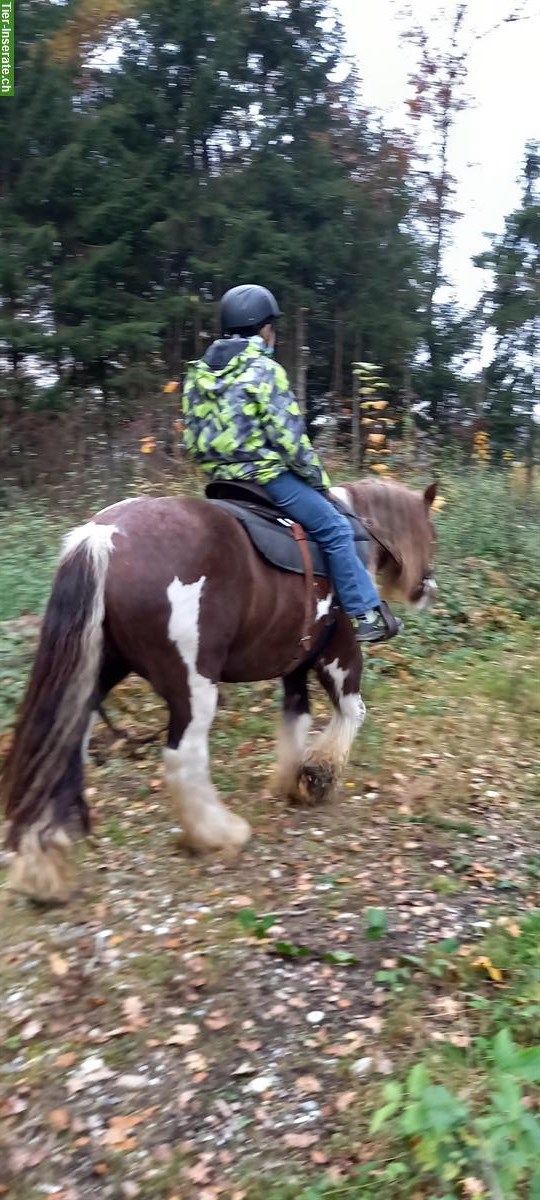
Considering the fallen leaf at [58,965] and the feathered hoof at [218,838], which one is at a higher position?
the feathered hoof at [218,838]

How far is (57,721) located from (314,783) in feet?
5.92

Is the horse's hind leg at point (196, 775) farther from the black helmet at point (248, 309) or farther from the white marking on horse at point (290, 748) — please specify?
the black helmet at point (248, 309)

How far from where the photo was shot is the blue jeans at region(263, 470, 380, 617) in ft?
13.7

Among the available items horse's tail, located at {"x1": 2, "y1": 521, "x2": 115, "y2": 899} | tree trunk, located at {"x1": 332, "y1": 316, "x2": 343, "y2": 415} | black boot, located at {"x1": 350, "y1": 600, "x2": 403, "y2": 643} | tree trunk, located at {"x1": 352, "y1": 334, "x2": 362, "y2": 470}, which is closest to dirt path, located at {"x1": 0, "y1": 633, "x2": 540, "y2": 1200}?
horse's tail, located at {"x1": 2, "y1": 521, "x2": 115, "y2": 899}

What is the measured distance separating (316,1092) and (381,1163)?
0.34 m

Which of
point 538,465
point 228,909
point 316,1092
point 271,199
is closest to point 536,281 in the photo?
point 538,465

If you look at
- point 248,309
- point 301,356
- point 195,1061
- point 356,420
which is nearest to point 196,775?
point 195,1061

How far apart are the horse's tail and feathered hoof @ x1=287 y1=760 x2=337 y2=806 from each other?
1592 millimetres

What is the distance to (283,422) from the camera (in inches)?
157

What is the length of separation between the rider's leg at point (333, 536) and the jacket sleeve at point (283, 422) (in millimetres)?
102

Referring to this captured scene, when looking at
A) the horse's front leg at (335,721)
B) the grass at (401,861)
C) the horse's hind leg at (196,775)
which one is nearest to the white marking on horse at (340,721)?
the horse's front leg at (335,721)

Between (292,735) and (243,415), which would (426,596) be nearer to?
(292,735)

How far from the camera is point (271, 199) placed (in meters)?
13.6

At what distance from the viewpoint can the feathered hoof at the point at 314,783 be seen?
472 centimetres
